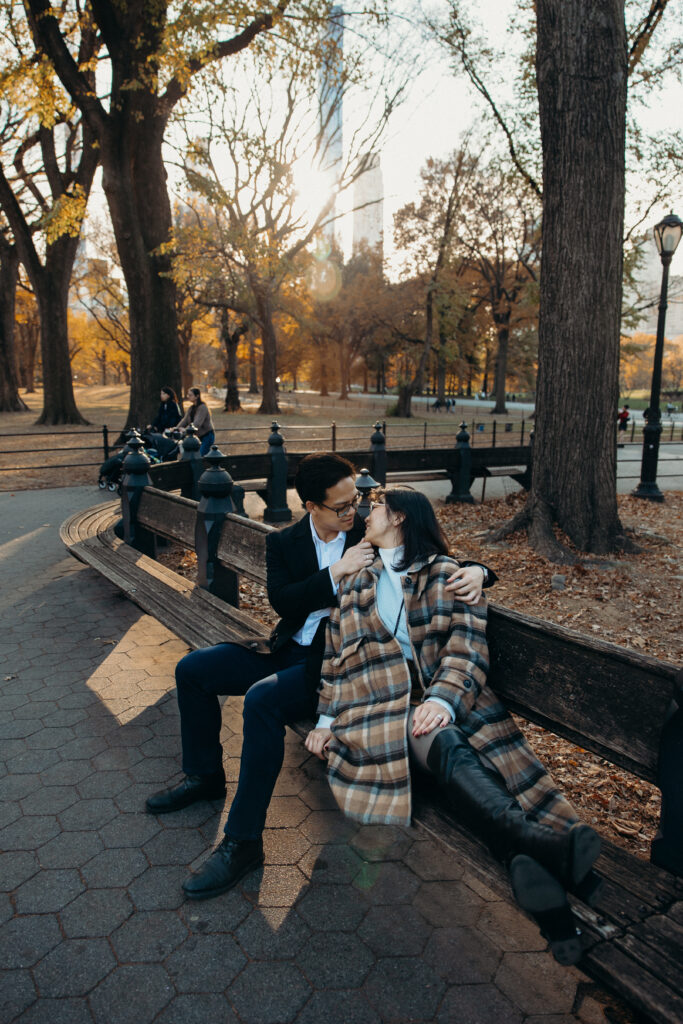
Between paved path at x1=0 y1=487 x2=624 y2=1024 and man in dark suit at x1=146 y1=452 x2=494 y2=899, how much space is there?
253 millimetres

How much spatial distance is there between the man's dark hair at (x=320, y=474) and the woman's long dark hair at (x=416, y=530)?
0.34 meters

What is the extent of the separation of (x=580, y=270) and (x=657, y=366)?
585 centimetres

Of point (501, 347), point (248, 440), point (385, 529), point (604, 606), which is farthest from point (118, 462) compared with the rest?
point (501, 347)

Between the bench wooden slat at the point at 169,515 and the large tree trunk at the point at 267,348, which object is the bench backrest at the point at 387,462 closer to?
the bench wooden slat at the point at 169,515

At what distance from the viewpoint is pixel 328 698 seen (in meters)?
2.63

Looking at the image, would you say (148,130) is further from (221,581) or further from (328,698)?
(328,698)

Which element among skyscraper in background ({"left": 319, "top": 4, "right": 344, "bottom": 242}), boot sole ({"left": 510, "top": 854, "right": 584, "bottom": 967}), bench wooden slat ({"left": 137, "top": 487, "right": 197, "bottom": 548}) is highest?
skyscraper in background ({"left": 319, "top": 4, "right": 344, "bottom": 242})

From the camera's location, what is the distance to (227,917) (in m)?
2.33

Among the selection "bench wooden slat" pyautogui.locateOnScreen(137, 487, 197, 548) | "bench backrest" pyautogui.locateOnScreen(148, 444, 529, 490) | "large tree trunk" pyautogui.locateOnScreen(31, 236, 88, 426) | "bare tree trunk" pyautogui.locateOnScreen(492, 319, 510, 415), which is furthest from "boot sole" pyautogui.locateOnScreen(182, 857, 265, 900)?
"bare tree trunk" pyautogui.locateOnScreen(492, 319, 510, 415)

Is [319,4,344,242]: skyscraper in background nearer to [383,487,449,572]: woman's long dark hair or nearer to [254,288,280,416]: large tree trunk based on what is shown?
[254,288,280,416]: large tree trunk

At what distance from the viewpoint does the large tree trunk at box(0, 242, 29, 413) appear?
30031 millimetres

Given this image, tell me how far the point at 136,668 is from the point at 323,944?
269cm

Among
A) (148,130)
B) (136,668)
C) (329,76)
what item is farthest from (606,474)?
(329,76)

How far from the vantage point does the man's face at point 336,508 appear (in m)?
2.87
